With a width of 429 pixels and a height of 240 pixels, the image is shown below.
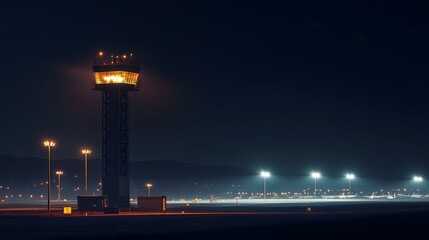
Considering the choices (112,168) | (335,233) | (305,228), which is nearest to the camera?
(335,233)

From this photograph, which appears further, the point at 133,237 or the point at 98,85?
the point at 98,85

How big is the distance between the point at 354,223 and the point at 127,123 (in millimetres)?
56654

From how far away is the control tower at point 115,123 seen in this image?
417 feet

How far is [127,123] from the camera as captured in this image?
12975 cm

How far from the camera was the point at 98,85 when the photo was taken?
425ft

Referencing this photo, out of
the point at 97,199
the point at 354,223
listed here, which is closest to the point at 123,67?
the point at 97,199

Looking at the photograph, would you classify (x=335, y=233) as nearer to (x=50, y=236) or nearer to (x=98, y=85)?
(x=50, y=236)

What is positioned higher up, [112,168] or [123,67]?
[123,67]

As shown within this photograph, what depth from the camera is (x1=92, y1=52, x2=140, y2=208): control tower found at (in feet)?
417

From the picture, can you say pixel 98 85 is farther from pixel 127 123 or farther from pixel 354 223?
pixel 354 223

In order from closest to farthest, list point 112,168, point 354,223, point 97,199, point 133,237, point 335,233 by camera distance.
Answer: point 133,237 → point 335,233 → point 354,223 → point 97,199 → point 112,168

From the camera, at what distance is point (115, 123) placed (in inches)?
5034

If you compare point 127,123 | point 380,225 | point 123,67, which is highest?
point 123,67

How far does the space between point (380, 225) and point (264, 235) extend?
59.1 ft
